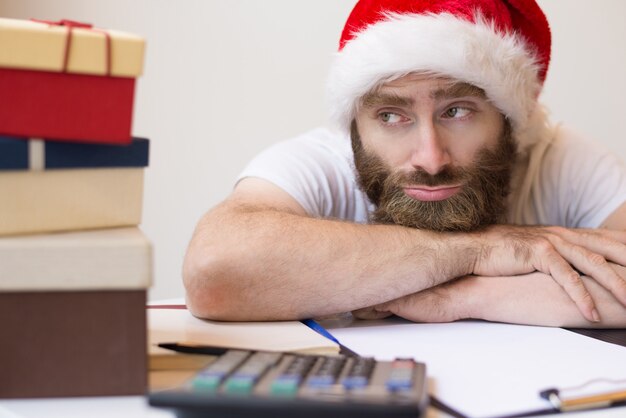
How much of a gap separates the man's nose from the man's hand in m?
0.15

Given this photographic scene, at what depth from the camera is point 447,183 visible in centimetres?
137

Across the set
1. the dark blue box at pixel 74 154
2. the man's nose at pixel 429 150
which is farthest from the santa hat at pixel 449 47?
→ the dark blue box at pixel 74 154

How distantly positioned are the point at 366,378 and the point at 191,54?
1.91 metres

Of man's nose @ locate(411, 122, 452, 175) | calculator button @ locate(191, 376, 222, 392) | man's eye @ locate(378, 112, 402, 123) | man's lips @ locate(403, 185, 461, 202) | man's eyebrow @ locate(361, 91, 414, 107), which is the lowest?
calculator button @ locate(191, 376, 222, 392)

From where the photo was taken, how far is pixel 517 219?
170 cm

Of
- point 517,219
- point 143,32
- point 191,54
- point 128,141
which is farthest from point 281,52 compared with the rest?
point 128,141

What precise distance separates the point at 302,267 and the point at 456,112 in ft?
1.64

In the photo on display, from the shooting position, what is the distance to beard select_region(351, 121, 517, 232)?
1.31 meters

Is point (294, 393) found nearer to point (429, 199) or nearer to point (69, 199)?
point (69, 199)

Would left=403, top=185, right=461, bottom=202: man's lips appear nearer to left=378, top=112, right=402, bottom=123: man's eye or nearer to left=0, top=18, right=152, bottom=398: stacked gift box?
left=378, top=112, right=402, bottom=123: man's eye

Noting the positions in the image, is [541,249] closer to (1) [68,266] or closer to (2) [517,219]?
(2) [517,219]

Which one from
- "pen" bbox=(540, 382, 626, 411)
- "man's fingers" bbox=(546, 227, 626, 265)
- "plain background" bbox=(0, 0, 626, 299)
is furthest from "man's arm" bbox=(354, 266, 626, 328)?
"plain background" bbox=(0, 0, 626, 299)

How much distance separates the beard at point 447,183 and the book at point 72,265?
0.71 m

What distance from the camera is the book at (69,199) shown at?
69cm
